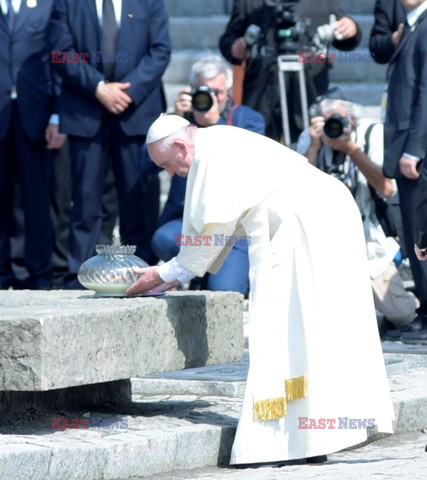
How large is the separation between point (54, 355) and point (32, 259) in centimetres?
424

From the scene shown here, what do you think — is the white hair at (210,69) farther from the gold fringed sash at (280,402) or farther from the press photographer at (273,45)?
the gold fringed sash at (280,402)

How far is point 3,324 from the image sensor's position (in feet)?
A: 19.0

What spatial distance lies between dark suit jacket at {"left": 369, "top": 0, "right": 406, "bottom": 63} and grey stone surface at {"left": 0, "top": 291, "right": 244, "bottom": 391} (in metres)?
3.11

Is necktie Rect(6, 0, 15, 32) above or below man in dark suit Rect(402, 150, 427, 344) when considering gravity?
above

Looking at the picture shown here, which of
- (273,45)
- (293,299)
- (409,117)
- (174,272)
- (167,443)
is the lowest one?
(167,443)

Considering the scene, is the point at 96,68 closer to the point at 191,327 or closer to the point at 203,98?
the point at 203,98

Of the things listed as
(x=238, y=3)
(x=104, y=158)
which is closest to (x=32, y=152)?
(x=104, y=158)

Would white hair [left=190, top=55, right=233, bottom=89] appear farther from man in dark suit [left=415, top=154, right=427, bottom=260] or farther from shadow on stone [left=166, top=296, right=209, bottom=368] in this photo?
man in dark suit [left=415, top=154, right=427, bottom=260]

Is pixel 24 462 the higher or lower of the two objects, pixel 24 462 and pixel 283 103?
the lower

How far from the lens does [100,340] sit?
238 inches

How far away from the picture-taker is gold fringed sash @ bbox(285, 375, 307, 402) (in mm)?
6211

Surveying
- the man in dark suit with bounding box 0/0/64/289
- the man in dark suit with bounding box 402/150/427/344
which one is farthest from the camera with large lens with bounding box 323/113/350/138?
the man in dark suit with bounding box 402/150/427/344

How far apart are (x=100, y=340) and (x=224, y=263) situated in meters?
3.70

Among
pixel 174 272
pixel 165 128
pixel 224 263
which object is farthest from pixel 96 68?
pixel 174 272
